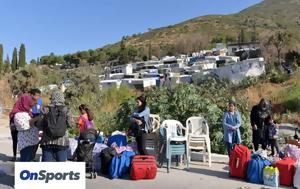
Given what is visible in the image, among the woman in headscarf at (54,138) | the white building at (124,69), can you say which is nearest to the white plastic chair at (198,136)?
the woman in headscarf at (54,138)

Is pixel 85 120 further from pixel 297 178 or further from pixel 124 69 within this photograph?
pixel 124 69

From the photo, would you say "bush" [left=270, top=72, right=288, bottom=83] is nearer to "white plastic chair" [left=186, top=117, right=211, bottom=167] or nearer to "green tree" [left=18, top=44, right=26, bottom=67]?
"white plastic chair" [left=186, top=117, right=211, bottom=167]

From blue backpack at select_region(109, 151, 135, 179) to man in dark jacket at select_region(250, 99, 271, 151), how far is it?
3495mm

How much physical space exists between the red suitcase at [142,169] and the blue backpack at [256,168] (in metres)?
1.83

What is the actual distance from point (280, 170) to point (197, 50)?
106947 millimetres

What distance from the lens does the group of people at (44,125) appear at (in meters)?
6.98

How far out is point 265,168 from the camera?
7.84 meters

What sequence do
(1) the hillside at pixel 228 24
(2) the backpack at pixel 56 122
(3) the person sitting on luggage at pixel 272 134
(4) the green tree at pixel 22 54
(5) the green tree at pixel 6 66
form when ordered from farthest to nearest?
(1) the hillside at pixel 228 24 → (4) the green tree at pixel 22 54 → (5) the green tree at pixel 6 66 → (3) the person sitting on luggage at pixel 272 134 → (2) the backpack at pixel 56 122

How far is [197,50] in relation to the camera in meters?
114

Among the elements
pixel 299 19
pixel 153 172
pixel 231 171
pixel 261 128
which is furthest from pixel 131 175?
pixel 299 19

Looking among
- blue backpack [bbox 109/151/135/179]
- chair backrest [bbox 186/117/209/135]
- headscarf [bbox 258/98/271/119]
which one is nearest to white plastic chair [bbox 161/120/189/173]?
chair backrest [bbox 186/117/209/135]

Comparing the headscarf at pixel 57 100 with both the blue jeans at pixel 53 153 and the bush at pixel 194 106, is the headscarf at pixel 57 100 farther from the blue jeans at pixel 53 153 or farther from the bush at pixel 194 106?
the bush at pixel 194 106

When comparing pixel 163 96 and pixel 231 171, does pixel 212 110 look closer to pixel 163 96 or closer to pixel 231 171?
pixel 163 96

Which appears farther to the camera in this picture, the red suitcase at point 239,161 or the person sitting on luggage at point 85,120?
the person sitting on luggage at point 85,120
